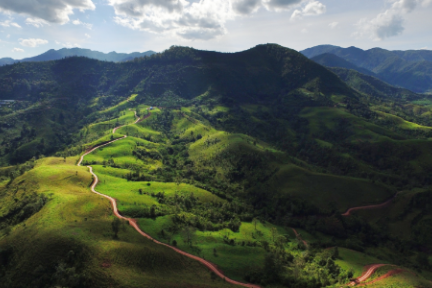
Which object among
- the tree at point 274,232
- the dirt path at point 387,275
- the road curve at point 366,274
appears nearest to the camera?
the dirt path at point 387,275

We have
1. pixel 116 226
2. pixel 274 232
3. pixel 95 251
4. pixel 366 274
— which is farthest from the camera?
pixel 274 232

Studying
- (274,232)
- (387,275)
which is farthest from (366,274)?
(274,232)

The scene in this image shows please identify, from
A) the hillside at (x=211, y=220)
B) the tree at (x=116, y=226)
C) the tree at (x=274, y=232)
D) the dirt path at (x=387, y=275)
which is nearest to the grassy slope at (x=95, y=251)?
the hillside at (x=211, y=220)

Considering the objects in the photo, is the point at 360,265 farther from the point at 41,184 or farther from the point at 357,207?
the point at 41,184

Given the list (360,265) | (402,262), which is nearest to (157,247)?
(360,265)

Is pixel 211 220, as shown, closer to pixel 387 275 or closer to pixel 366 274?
pixel 366 274

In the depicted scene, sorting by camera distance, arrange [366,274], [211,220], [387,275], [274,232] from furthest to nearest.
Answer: [274,232], [211,220], [366,274], [387,275]

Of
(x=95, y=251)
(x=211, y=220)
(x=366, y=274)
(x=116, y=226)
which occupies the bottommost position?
(x=366, y=274)

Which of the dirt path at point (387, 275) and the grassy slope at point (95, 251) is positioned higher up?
the grassy slope at point (95, 251)

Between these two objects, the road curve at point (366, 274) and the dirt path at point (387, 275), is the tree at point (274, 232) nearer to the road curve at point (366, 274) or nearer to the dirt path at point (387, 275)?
the road curve at point (366, 274)

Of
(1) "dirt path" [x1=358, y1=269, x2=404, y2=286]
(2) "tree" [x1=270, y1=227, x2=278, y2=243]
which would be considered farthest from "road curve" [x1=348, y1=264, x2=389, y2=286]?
(2) "tree" [x1=270, y1=227, x2=278, y2=243]

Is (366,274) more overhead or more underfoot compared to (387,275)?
more underfoot
